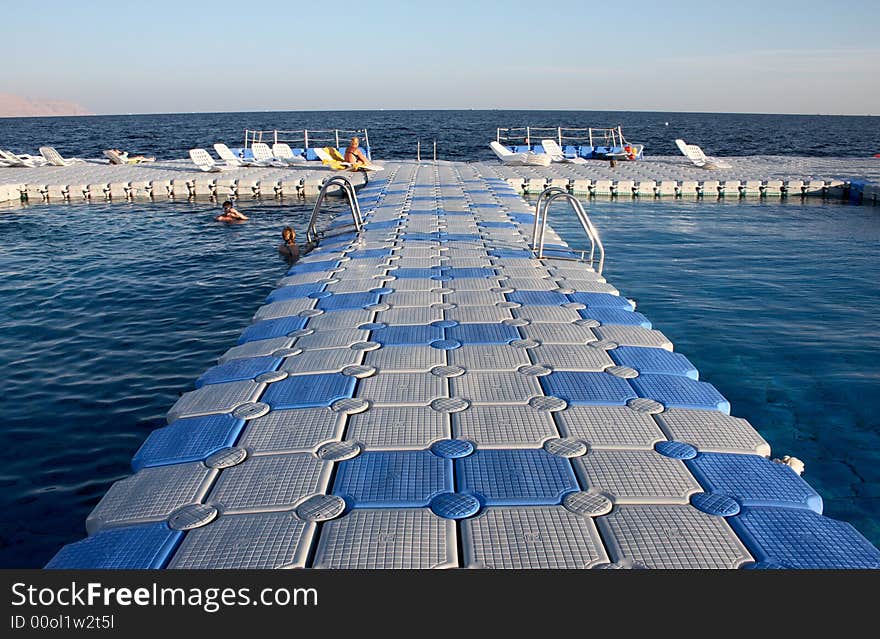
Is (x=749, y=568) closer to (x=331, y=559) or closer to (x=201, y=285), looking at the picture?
(x=331, y=559)

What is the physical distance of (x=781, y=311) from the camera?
940 centimetres

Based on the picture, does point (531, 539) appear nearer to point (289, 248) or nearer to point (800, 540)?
point (800, 540)

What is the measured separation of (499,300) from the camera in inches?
260

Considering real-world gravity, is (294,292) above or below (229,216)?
below

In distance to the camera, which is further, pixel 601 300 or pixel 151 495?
pixel 601 300

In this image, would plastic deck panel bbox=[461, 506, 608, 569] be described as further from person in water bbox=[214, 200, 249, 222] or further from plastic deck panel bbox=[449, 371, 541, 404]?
person in water bbox=[214, 200, 249, 222]

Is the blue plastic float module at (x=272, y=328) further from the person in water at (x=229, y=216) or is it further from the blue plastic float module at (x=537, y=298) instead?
the person in water at (x=229, y=216)

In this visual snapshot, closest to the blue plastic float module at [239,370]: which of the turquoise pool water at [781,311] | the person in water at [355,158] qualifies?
the turquoise pool water at [781,311]

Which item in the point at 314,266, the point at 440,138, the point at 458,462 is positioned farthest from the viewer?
the point at 440,138

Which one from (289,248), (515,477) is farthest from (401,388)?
(289,248)

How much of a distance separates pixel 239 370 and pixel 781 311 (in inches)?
322

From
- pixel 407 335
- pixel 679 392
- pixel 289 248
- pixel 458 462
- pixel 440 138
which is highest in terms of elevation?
pixel 440 138

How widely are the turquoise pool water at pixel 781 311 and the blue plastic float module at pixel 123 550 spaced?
4.67 m

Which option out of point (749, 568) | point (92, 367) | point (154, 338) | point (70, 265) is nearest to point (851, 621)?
point (749, 568)
